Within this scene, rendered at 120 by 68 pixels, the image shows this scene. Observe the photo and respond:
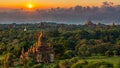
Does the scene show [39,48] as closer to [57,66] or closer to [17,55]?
[17,55]

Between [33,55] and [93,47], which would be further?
[93,47]

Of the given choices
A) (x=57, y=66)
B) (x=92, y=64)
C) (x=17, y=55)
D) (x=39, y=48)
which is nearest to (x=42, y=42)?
(x=39, y=48)

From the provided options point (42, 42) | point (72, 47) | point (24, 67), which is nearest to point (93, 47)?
point (72, 47)

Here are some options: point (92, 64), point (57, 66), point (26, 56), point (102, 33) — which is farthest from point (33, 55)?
point (102, 33)

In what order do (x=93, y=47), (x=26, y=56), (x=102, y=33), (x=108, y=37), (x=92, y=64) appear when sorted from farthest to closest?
(x=102, y=33) → (x=108, y=37) → (x=93, y=47) → (x=26, y=56) → (x=92, y=64)

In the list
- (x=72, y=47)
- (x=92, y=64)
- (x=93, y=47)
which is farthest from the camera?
(x=72, y=47)

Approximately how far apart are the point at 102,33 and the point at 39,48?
49.3 meters

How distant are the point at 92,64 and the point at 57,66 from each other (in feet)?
18.8

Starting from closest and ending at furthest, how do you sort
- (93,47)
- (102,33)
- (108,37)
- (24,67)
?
(24,67) → (93,47) → (108,37) → (102,33)

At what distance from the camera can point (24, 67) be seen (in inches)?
2441

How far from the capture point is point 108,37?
108438 millimetres

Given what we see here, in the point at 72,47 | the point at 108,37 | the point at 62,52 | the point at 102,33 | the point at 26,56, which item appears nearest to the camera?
the point at 26,56

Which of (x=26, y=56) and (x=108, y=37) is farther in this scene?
(x=108, y=37)

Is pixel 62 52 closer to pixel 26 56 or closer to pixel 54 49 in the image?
pixel 54 49
